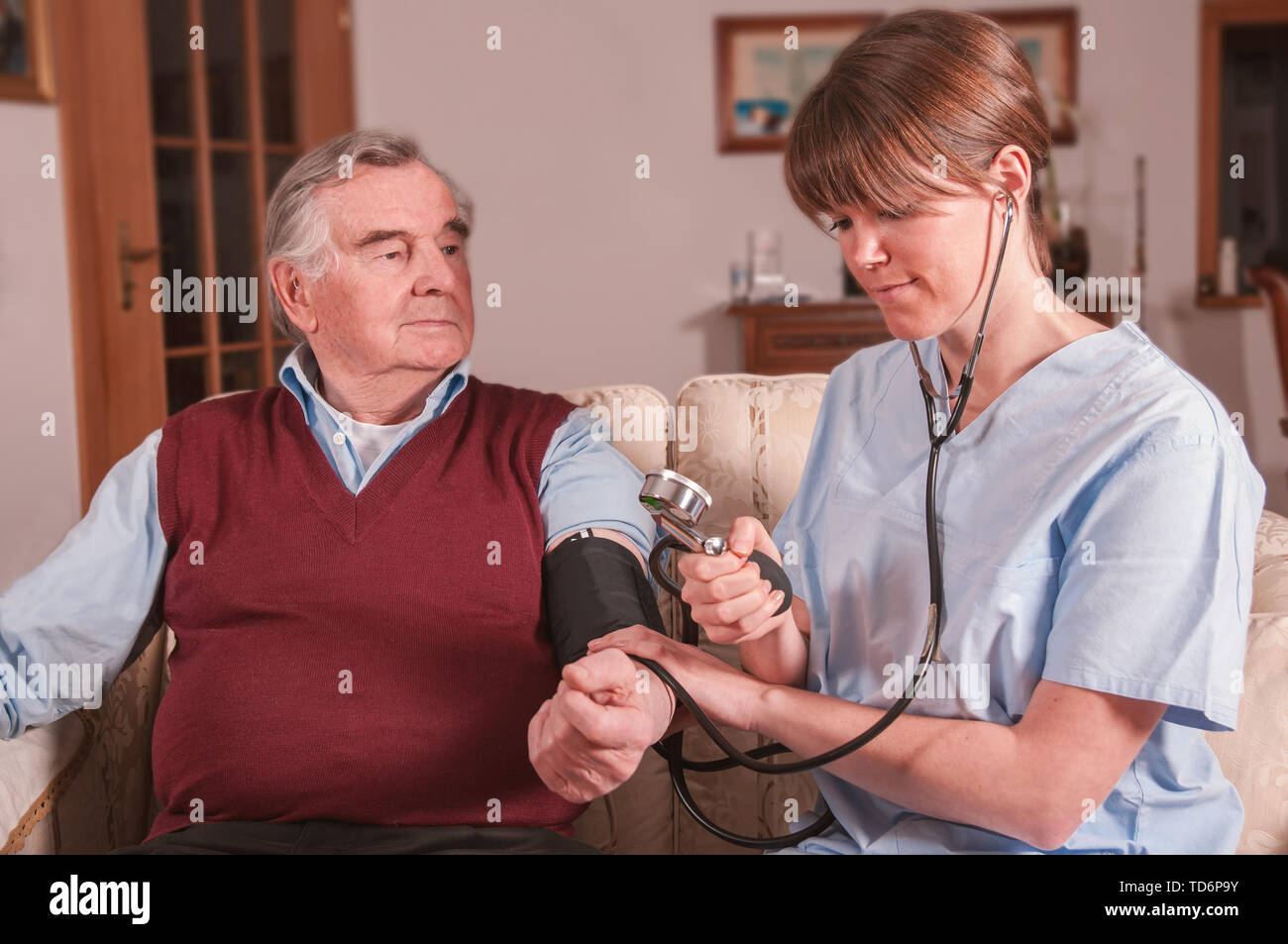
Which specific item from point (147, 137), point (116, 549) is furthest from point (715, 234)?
point (116, 549)

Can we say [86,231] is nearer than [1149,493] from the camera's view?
No

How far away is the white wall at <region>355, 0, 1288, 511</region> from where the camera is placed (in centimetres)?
425

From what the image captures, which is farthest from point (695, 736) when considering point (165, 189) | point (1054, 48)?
point (1054, 48)

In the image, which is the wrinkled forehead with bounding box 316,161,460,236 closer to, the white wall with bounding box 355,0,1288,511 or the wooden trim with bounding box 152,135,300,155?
the wooden trim with bounding box 152,135,300,155

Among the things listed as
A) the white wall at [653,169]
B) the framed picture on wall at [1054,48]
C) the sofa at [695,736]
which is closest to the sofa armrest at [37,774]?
the sofa at [695,736]

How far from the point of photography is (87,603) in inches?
51.0

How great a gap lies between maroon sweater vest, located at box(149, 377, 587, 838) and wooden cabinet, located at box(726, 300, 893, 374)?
2716 mm

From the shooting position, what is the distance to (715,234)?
438 cm

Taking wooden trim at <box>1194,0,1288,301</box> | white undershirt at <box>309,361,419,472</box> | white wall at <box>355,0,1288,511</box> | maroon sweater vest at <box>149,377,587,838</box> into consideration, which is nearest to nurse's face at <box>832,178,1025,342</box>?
maroon sweater vest at <box>149,377,587,838</box>

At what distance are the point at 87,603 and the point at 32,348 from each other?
174 cm

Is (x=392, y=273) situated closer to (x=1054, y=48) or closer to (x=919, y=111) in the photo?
(x=919, y=111)
